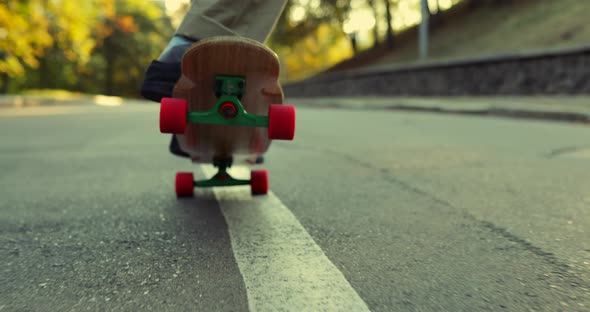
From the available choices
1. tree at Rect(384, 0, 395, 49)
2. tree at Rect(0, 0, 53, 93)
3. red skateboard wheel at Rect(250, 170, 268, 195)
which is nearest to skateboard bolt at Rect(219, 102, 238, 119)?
red skateboard wheel at Rect(250, 170, 268, 195)

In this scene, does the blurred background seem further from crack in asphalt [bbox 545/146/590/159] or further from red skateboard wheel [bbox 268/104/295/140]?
crack in asphalt [bbox 545/146/590/159]

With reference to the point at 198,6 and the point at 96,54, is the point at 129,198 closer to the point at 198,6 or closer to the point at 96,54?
the point at 198,6

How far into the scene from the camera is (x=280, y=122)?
8.09 feet

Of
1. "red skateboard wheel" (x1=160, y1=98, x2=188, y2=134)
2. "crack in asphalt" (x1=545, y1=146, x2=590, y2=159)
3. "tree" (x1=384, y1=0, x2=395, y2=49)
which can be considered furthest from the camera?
"tree" (x1=384, y1=0, x2=395, y2=49)

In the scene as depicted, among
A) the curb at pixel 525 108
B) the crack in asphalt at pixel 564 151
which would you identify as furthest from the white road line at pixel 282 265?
the curb at pixel 525 108

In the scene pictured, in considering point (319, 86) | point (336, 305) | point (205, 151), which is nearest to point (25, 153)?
point (205, 151)

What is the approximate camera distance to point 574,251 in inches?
80.5

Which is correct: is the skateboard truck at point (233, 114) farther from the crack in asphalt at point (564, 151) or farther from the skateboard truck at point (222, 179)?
the crack in asphalt at point (564, 151)

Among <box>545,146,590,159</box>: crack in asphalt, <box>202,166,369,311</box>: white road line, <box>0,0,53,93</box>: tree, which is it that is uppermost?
<box>0,0,53,93</box>: tree

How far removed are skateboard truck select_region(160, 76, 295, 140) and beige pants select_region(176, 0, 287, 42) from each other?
367 mm

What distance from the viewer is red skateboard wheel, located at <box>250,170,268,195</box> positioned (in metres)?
3.09

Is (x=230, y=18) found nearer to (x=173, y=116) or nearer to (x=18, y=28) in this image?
(x=173, y=116)

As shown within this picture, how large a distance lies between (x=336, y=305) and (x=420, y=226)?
98cm

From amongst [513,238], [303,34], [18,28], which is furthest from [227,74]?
[303,34]
